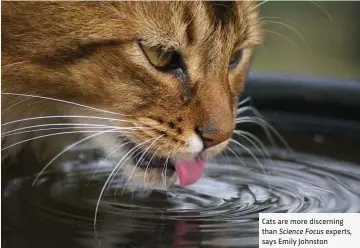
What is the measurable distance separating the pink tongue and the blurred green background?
33 centimetres

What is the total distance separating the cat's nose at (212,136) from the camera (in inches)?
46.3

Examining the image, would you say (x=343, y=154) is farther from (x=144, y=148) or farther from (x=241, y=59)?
(x=144, y=148)

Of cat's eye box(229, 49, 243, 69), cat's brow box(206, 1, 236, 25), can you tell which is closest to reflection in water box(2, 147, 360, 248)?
cat's eye box(229, 49, 243, 69)

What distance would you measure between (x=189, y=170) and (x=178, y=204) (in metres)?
0.07

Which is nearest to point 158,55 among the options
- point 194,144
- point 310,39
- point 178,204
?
point 194,144

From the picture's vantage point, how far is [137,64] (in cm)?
117

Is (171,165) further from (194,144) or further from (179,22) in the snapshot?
(179,22)

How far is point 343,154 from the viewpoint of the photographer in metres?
1.51

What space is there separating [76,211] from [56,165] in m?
0.23

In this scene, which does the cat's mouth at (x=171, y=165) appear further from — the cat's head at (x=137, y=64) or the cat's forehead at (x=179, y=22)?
the cat's forehead at (x=179, y=22)

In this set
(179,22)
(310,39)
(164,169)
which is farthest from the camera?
(310,39)

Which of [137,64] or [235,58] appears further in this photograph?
[235,58]

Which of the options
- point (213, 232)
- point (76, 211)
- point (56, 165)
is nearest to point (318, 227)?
point (213, 232)

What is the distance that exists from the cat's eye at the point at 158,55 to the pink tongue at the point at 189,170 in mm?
167
